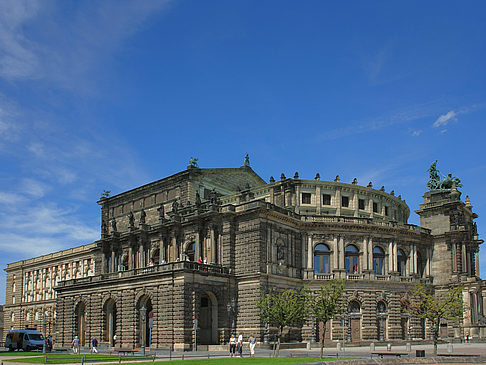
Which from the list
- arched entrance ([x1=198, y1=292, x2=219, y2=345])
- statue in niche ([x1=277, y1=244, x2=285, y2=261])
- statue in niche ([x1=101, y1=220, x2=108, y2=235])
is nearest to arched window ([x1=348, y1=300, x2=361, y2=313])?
statue in niche ([x1=277, y1=244, x2=285, y2=261])

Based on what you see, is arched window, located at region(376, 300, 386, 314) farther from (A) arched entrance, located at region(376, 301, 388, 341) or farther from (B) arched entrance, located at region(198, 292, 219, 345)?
(B) arched entrance, located at region(198, 292, 219, 345)

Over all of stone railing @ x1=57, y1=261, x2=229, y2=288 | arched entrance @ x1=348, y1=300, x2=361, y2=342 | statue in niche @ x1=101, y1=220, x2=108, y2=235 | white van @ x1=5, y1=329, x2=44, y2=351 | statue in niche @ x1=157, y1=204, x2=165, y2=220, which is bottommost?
white van @ x1=5, y1=329, x2=44, y2=351

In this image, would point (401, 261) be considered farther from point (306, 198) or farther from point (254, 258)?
point (254, 258)

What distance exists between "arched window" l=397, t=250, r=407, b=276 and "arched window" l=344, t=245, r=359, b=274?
22.3ft

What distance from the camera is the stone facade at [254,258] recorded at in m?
60.4

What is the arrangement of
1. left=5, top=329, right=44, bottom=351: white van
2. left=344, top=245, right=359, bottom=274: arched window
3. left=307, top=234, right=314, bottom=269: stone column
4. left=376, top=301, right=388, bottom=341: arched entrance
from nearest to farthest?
left=5, top=329, right=44, bottom=351: white van < left=307, top=234, right=314, bottom=269: stone column < left=376, top=301, right=388, bottom=341: arched entrance < left=344, top=245, right=359, bottom=274: arched window

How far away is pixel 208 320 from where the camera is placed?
62312 mm

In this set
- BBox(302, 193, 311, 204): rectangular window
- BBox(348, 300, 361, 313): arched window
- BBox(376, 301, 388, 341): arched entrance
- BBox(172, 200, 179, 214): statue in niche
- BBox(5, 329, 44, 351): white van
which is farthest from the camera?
BBox(302, 193, 311, 204): rectangular window

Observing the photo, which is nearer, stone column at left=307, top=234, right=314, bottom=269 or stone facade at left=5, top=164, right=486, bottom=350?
stone facade at left=5, top=164, right=486, bottom=350

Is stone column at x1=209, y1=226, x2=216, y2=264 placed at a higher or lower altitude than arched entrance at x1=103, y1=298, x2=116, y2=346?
higher

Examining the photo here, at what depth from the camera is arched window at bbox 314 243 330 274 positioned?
224 ft

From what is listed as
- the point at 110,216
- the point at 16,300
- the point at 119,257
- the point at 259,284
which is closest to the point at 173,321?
the point at 259,284

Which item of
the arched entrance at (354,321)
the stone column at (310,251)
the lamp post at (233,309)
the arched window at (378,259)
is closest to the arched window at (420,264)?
the arched window at (378,259)

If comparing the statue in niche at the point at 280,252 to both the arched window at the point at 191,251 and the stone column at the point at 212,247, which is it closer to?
the stone column at the point at 212,247
